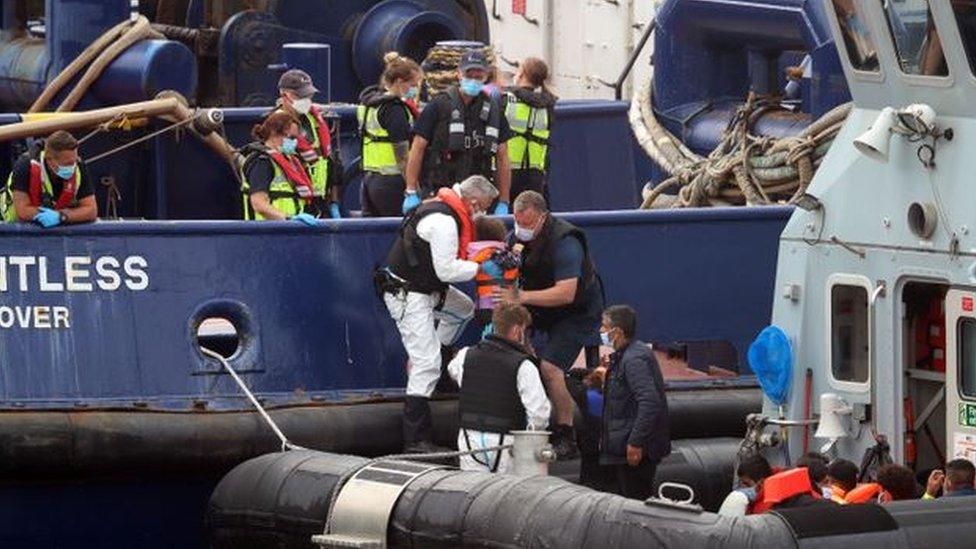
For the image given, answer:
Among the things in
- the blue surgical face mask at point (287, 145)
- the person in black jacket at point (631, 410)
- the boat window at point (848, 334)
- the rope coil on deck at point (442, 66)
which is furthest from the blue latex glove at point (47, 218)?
the boat window at point (848, 334)

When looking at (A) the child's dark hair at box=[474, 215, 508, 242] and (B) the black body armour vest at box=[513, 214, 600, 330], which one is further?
(A) the child's dark hair at box=[474, 215, 508, 242]

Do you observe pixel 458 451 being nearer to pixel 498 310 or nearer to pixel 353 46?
pixel 498 310

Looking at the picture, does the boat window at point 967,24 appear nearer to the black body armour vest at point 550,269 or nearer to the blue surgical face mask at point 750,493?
the blue surgical face mask at point 750,493

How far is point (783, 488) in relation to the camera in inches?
358

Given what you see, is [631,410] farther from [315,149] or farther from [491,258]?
[315,149]

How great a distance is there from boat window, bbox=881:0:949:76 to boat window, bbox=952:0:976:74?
13 centimetres

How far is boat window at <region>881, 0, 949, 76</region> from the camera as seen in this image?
372 inches

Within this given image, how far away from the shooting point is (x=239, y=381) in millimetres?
11133

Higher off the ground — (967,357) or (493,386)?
(967,357)

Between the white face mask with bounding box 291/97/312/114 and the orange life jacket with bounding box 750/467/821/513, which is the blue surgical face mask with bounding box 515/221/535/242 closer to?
the white face mask with bounding box 291/97/312/114

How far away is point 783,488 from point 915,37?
166 centimetres

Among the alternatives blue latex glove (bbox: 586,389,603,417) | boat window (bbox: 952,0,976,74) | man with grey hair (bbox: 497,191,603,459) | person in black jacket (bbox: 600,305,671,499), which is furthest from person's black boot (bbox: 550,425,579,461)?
boat window (bbox: 952,0,976,74)

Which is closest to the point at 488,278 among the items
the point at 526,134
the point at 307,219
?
the point at 307,219

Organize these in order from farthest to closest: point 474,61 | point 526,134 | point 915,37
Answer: point 526,134
point 474,61
point 915,37
